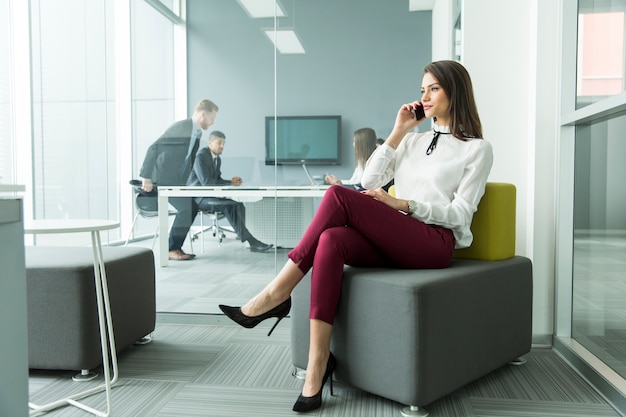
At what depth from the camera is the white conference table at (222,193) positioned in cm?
304

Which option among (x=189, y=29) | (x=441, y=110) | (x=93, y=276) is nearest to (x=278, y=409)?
(x=93, y=276)

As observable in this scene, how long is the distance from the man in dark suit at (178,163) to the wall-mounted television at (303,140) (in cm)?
38

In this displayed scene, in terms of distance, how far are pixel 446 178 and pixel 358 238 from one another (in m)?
0.44

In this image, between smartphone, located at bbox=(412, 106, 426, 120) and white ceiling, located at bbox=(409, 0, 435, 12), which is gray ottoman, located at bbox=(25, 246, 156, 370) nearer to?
smartphone, located at bbox=(412, 106, 426, 120)

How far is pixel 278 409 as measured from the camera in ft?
6.02

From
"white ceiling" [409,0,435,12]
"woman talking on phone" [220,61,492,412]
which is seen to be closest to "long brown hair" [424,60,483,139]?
"woman talking on phone" [220,61,492,412]

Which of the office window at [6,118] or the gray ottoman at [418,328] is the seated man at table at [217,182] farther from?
the office window at [6,118]

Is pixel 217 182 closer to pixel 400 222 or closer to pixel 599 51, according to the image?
pixel 400 222

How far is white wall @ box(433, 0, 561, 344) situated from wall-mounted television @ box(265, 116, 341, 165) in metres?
0.80

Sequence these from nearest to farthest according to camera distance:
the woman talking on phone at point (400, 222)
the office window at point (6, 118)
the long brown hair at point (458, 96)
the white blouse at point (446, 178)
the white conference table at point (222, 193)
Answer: the woman talking on phone at point (400, 222) < the white blouse at point (446, 178) < the long brown hair at point (458, 96) < the white conference table at point (222, 193) < the office window at point (6, 118)

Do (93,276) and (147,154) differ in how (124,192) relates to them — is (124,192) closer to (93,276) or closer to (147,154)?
(147,154)

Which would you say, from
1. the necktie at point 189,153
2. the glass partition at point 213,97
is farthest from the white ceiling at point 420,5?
the necktie at point 189,153

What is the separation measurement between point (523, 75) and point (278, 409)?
1.87 metres

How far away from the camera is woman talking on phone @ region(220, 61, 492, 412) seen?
1855 mm
